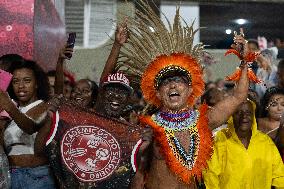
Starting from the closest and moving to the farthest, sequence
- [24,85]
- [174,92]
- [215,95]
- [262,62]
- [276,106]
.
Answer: [174,92] < [24,85] < [276,106] < [215,95] < [262,62]

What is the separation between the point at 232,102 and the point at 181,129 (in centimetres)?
44

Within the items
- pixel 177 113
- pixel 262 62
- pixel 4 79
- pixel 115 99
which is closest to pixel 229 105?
pixel 177 113

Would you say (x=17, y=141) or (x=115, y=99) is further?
(x=115, y=99)

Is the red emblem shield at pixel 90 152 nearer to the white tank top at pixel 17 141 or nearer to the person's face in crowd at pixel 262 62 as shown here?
the white tank top at pixel 17 141

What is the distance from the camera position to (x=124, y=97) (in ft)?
14.3

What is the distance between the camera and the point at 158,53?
449 cm

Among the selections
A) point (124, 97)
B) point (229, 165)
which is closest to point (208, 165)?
point (229, 165)

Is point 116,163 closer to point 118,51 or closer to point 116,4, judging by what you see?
point 118,51

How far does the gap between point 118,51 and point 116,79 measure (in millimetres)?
449

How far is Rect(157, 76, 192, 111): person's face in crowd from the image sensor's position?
4168mm

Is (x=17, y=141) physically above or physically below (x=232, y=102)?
below

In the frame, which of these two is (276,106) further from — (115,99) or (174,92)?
(115,99)

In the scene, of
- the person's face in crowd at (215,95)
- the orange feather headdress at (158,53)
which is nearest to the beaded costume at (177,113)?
the orange feather headdress at (158,53)

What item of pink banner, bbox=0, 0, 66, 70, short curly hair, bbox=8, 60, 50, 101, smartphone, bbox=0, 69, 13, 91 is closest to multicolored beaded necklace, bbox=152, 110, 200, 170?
short curly hair, bbox=8, 60, 50, 101
